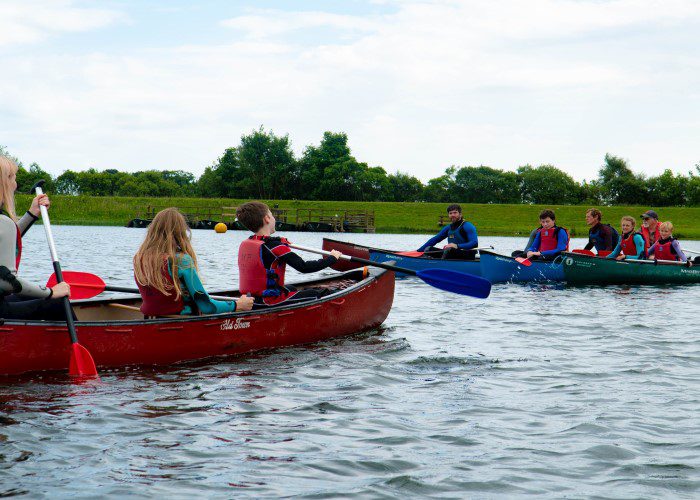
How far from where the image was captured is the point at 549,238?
700 inches

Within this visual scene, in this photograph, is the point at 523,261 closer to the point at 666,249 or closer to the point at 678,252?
the point at 666,249

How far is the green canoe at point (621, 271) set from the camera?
17359mm

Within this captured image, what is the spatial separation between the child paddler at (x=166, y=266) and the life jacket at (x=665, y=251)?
543 inches

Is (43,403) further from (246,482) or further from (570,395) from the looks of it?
(570,395)

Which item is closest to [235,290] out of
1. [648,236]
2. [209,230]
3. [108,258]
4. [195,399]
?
[195,399]

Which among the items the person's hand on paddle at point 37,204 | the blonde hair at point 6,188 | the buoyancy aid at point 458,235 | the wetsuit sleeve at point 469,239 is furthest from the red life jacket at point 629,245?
the blonde hair at point 6,188

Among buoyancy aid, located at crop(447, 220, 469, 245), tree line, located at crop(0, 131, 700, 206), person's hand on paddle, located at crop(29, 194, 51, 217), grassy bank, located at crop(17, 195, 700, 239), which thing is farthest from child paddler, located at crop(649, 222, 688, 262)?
tree line, located at crop(0, 131, 700, 206)

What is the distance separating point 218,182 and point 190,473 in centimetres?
9207

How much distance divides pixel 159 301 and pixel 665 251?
14205mm

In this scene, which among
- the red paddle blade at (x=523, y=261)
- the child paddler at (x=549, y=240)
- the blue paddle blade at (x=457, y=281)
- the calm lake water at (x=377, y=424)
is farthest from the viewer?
the child paddler at (x=549, y=240)

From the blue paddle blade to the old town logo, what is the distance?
246 cm

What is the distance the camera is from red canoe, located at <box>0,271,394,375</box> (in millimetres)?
6652

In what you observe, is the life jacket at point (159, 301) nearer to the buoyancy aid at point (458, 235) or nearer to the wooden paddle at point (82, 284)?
the wooden paddle at point (82, 284)

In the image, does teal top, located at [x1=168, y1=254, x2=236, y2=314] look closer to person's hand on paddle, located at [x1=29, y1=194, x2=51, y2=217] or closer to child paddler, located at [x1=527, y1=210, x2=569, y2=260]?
person's hand on paddle, located at [x1=29, y1=194, x2=51, y2=217]
